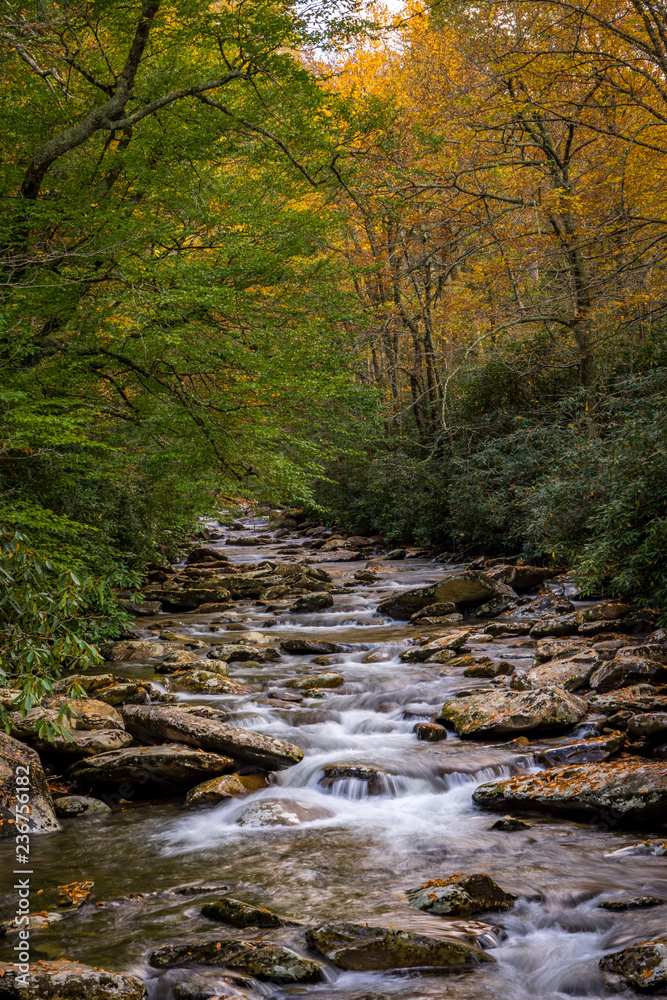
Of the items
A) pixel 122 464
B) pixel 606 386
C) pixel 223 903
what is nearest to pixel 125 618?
pixel 122 464

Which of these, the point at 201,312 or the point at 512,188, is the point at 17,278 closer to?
the point at 201,312

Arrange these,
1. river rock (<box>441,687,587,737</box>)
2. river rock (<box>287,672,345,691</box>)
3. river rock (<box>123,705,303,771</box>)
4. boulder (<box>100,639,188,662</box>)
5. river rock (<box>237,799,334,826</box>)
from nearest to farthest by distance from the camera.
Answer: river rock (<box>237,799,334,826</box>)
river rock (<box>123,705,303,771</box>)
river rock (<box>441,687,587,737</box>)
river rock (<box>287,672,345,691</box>)
boulder (<box>100,639,188,662</box>)

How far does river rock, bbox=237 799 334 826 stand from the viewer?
19.1 feet

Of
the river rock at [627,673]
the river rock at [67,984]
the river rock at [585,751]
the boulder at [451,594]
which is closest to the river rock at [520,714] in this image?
the river rock at [585,751]

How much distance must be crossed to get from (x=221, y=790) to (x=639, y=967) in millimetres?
3712

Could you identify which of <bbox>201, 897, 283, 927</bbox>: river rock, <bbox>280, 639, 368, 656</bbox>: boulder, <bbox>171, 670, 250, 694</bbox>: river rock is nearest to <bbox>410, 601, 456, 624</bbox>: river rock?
<bbox>280, 639, 368, 656</bbox>: boulder

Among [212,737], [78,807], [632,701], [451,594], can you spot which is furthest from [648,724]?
[451,594]

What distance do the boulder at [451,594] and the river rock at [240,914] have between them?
355 inches

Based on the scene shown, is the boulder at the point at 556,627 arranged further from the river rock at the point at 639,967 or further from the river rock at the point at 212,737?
the river rock at the point at 639,967

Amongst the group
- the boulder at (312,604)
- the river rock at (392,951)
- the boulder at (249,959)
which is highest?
the boulder at (312,604)

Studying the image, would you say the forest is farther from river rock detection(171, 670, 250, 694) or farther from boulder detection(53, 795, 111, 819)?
boulder detection(53, 795, 111, 819)

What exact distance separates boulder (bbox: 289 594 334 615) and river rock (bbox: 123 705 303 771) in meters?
7.28

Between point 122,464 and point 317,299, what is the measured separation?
476cm

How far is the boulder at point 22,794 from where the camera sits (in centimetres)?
556
